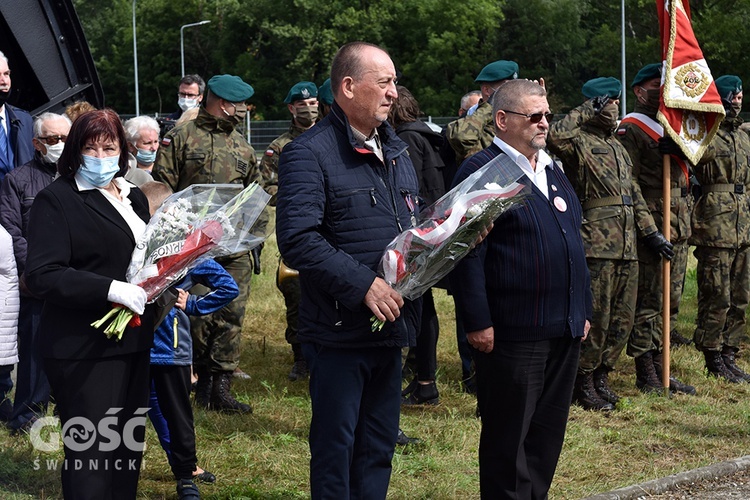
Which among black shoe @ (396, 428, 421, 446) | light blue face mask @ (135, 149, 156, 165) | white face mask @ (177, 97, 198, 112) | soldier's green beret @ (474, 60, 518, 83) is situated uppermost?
soldier's green beret @ (474, 60, 518, 83)

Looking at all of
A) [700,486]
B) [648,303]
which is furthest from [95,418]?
[648,303]

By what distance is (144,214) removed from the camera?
171 inches

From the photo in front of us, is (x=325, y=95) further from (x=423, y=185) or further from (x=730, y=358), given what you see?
(x=730, y=358)

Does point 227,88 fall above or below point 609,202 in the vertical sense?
above

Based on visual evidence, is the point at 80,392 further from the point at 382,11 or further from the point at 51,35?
the point at 382,11

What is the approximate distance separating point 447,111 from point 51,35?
156ft

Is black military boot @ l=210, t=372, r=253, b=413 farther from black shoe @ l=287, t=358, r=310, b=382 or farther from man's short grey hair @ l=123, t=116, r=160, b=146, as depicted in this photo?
man's short grey hair @ l=123, t=116, r=160, b=146

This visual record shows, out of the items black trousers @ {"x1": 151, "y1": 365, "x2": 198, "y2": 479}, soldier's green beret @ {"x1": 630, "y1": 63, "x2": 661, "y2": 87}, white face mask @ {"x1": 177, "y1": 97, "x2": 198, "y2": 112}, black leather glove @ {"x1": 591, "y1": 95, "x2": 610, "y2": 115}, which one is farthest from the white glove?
white face mask @ {"x1": 177, "y1": 97, "x2": 198, "y2": 112}

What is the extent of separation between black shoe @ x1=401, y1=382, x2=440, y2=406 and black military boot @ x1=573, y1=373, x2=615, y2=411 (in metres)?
0.98

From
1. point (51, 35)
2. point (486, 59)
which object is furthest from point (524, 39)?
point (51, 35)

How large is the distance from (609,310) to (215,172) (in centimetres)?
287

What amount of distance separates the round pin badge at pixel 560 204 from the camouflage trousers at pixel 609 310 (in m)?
2.61

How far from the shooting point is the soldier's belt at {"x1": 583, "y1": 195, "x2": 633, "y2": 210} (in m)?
7.14

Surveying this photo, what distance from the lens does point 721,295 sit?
823 cm
